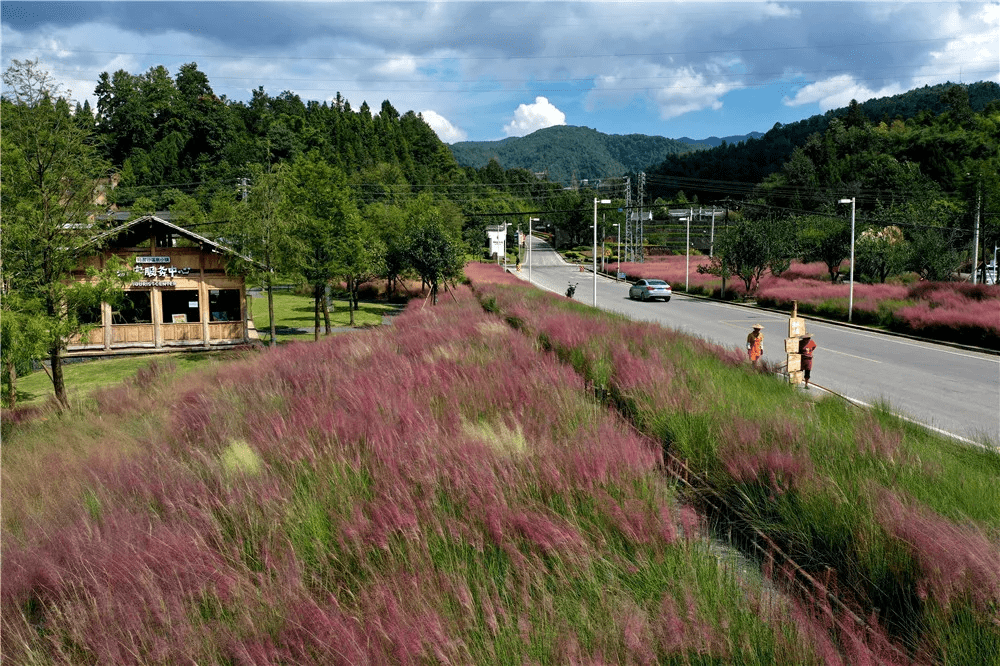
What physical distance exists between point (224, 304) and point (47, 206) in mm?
17750

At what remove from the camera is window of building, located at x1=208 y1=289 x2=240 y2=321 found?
90.3 ft

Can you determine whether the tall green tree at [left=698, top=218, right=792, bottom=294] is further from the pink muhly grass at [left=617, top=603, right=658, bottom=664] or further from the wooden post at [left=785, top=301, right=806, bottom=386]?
the pink muhly grass at [left=617, top=603, right=658, bottom=664]

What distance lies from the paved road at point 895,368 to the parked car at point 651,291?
838 centimetres

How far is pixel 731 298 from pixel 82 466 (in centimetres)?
4254

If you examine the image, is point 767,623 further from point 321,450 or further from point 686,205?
point 686,205

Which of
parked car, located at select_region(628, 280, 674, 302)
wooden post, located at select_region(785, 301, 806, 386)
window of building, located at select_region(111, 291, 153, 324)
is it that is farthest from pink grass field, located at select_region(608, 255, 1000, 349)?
window of building, located at select_region(111, 291, 153, 324)

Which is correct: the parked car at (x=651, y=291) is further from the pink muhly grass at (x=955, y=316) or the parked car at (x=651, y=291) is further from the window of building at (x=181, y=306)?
the window of building at (x=181, y=306)

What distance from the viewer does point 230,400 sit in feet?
23.1

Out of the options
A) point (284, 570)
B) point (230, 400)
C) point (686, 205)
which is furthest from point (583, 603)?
point (686, 205)

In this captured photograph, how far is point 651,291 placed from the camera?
42469 millimetres

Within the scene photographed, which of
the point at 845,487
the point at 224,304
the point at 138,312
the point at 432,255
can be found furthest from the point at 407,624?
the point at 432,255

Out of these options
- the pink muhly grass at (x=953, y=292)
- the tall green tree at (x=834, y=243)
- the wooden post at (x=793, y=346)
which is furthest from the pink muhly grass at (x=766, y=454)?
the tall green tree at (x=834, y=243)

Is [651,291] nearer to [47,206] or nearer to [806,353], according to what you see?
[806,353]

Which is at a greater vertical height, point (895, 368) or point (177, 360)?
point (895, 368)
